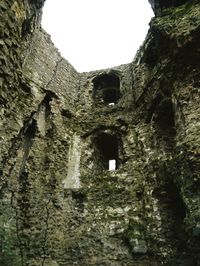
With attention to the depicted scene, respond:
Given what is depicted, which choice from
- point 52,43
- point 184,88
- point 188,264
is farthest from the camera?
point 52,43

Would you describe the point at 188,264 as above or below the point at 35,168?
below

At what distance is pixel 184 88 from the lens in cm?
816

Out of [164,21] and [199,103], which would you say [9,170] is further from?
[164,21]

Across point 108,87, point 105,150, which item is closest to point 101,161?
point 105,150

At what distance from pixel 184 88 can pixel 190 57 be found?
717 millimetres

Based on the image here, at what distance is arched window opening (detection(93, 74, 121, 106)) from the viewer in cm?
1255

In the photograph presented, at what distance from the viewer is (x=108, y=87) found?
12.8 meters

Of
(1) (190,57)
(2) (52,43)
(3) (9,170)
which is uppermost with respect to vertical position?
(2) (52,43)

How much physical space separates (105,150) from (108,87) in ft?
9.43

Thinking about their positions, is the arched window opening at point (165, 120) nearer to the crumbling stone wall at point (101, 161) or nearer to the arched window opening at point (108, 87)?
the crumbling stone wall at point (101, 161)

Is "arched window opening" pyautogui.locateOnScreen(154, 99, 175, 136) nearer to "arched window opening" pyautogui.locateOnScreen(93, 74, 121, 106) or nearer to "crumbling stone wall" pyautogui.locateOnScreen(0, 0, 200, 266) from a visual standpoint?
"crumbling stone wall" pyautogui.locateOnScreen(0, 0, 200, 266)

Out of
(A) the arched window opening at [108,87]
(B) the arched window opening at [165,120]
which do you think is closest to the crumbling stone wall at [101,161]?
(B) the arched window opening at [165,120]

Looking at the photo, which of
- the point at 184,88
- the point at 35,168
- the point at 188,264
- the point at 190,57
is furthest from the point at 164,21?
the point at 188,264

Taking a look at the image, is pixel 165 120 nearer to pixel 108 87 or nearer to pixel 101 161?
pixel 101 161
